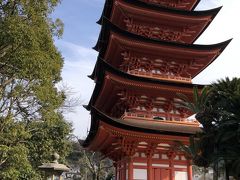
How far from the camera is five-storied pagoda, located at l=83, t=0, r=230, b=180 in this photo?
18.3 meters

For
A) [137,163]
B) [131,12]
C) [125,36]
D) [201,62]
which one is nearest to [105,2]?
[131,12]

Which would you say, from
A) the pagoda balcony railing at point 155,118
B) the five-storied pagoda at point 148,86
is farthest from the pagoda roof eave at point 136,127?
the pagoda balcony railing at point 155,118

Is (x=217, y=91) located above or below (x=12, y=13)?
below

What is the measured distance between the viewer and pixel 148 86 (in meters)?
19.7

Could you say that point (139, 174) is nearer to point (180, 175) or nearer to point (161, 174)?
point (161, 174)

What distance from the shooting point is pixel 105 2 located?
90.8ft

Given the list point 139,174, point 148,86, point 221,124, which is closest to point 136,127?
point 139,174

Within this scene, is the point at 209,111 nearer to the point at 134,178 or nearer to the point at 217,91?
the point at 217,91

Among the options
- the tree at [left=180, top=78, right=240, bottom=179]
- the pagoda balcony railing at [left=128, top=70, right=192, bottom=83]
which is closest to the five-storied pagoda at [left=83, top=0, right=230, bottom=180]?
the pagoda balcony railing at [left=128, top=70, right=192, bottom=83]

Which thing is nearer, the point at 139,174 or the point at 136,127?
the point at 136,127

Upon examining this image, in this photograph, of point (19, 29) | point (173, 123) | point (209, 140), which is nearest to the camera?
point (19, 29)

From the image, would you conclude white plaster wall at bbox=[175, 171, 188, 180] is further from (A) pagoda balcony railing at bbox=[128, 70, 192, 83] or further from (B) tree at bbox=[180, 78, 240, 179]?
(A) pagoda balcony railing at bbox=[128, 70, 192, 83]

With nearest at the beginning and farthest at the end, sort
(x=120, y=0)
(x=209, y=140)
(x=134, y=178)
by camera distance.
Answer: (x=209, y=140), (x=134, y=178), (x=120, y=0)

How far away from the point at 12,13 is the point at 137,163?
1059 cm
